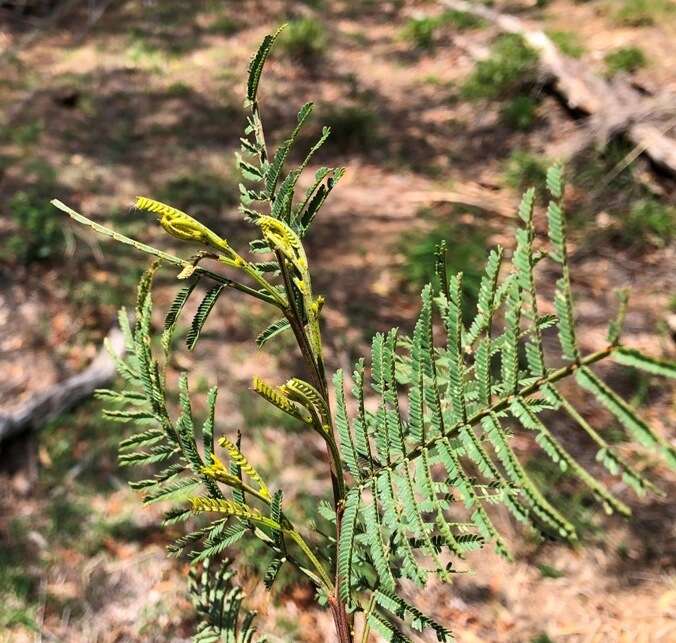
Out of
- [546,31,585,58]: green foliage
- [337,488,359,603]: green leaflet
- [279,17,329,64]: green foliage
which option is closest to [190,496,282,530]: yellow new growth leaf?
[337,488,359,603]: green leaflet

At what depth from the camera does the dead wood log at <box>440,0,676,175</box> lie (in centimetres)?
438

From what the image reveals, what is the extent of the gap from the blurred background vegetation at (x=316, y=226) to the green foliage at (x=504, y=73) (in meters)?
0.03

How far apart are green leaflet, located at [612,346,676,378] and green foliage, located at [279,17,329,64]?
7.03 m

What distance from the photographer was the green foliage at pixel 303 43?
6.85m

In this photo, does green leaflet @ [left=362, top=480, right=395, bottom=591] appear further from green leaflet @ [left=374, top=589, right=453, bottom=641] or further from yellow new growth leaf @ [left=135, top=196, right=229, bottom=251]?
yellow new growth leaf @ [left=135, top=196, right=229, bottom=251]

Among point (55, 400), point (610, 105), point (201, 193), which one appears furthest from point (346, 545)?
point (610, 105)

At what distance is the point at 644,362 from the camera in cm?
52

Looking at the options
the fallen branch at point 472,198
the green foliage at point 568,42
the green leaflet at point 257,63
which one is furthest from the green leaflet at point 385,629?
the green foliage at point 568,42

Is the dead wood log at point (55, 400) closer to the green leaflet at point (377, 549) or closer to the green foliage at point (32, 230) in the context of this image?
the green foliage at point (32, 230)

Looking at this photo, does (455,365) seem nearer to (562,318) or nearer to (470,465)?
(562,318)

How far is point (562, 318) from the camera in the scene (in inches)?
22.5

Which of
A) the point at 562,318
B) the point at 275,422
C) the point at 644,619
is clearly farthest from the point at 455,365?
the point at 275,422

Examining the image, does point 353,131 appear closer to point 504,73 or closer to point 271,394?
point 504,73

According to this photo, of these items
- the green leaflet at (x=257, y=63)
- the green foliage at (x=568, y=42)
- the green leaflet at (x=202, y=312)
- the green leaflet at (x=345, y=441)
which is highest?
the green leaflet at (x=257, y=63)
